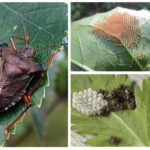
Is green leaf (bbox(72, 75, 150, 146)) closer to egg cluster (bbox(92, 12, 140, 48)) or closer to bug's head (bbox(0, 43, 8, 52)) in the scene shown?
egg cluster (bbox(92, 12, 140, 48))

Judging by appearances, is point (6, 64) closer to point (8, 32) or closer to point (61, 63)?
point (8, 32)

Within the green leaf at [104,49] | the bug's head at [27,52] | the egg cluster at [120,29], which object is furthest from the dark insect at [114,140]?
the bug's head at [27,52]

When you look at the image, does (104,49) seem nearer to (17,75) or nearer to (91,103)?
(91,103)

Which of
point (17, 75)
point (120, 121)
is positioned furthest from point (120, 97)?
point (17, 75)

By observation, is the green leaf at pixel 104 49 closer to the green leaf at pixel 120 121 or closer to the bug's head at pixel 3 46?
the green leaf at pixel 120 121

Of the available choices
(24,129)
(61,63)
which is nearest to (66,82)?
(61,63)

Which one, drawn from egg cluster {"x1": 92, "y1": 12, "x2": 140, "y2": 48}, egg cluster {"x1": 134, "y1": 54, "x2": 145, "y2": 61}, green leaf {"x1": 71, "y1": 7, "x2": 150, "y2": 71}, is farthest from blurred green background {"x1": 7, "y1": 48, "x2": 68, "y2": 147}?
egg cluster {"x1": 134, "y1": 54, "x2": 145, "y2": 61}
